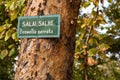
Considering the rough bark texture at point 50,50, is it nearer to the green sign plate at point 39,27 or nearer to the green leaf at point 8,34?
the green sign plate at point 39,27

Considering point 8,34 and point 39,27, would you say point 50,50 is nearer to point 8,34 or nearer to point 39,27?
point 39,27

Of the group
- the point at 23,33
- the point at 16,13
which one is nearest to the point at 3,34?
the point at 16,13

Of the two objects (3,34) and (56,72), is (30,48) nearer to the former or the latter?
(56,72)

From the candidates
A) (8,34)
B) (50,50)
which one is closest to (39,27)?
(50,50)

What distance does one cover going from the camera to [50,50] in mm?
1982

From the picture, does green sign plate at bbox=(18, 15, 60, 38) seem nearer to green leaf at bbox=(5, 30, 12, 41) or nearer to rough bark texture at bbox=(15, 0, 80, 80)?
rough bark texture at bbox=(15, 0, 80, 80)

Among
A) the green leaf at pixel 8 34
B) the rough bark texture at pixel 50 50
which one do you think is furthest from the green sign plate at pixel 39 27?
the green leaf at pixel 8 34

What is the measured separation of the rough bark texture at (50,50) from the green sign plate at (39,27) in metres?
0.04

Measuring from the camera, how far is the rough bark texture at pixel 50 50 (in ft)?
6.42

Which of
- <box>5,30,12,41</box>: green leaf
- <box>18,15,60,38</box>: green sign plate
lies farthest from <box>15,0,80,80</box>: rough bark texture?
<box>5,30,12,41</box>: green leaf

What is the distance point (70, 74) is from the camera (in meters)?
2.05

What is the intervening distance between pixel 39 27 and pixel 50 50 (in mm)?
148

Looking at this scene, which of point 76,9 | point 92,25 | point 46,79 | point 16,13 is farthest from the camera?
point 16,13

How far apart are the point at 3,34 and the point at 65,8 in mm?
778
